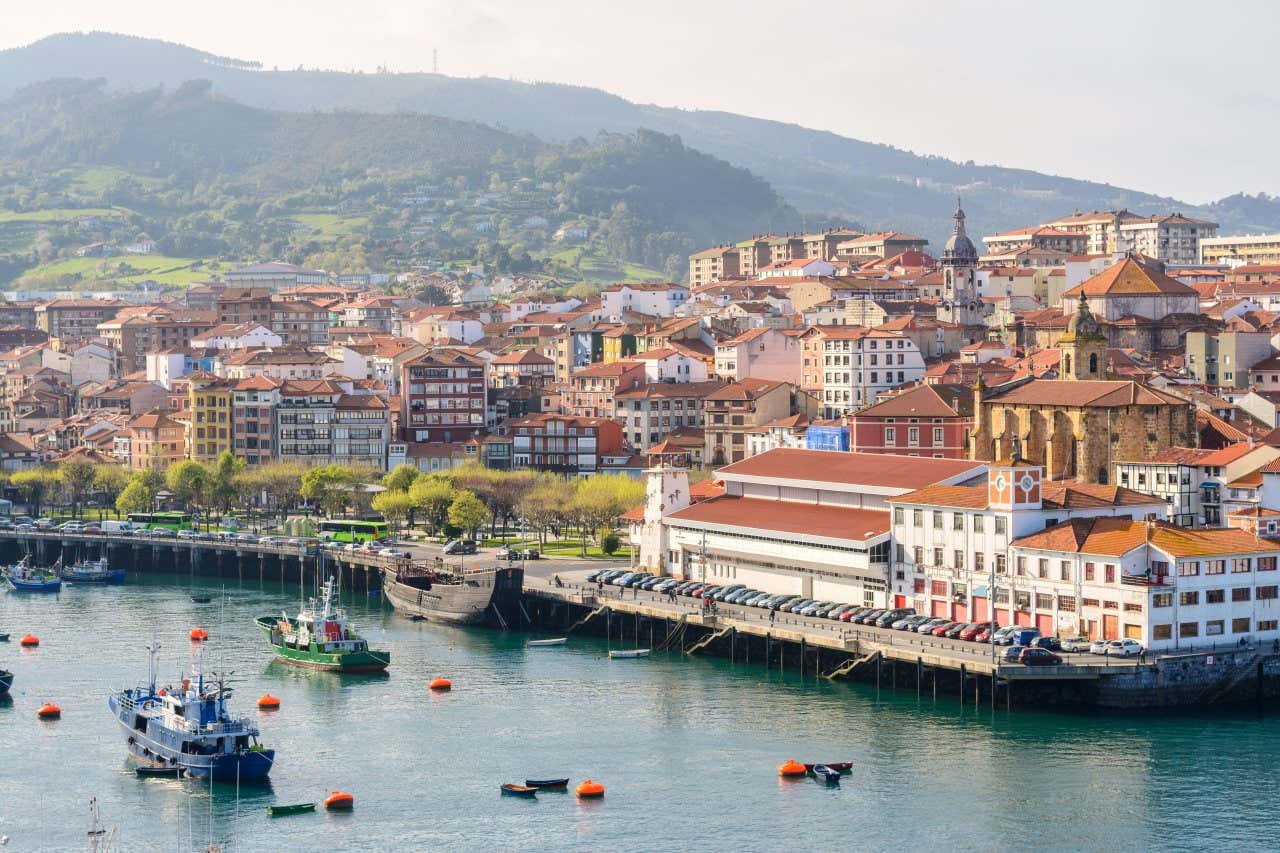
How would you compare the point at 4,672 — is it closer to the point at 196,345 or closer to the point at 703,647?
the point at 703,647

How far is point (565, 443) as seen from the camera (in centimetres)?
13588

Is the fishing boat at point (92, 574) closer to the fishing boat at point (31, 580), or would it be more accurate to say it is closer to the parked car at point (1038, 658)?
the fishing boat at point (31, 580)

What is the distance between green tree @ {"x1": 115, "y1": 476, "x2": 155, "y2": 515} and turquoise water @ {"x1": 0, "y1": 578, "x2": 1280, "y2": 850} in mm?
49359

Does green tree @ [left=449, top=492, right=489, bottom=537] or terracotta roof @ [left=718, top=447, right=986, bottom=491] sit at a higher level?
terracotta roof @ [left=718, top=447, right=986, bottom=491]

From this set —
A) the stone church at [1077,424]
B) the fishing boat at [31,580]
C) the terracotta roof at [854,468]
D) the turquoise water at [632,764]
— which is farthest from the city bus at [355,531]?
the stone church at [1077,424]

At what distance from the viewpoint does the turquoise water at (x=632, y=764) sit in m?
59.7

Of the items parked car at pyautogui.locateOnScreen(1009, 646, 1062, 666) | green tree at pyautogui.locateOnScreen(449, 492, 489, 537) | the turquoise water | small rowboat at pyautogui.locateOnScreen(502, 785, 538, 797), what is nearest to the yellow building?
green tree at pyautogui.locateOnScreen(449, 492, 489, 537)

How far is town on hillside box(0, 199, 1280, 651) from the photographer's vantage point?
269ft

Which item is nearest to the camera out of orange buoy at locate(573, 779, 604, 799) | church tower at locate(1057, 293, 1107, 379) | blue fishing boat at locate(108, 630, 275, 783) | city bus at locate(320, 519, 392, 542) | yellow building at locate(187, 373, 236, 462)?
orange buoy at locate(573, 779, 604, 799)

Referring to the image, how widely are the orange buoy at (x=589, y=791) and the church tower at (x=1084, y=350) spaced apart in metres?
51.2

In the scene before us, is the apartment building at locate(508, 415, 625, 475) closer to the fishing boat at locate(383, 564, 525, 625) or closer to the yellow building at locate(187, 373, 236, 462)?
the yellow building at locate(187, 373, 236, 462)

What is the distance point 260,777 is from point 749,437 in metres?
68.2

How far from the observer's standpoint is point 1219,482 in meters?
94.2

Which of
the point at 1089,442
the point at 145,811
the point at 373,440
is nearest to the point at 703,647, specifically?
the point at 1089,442
